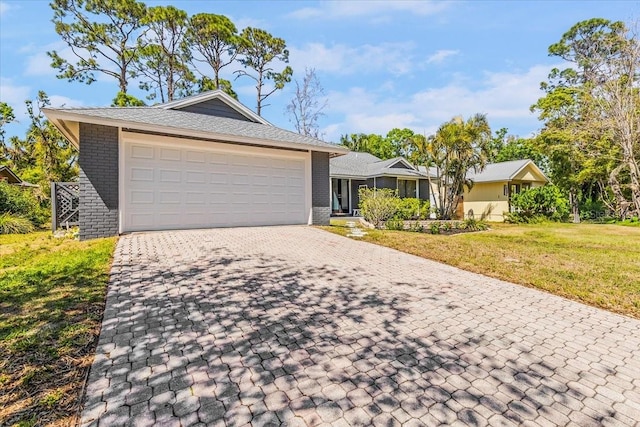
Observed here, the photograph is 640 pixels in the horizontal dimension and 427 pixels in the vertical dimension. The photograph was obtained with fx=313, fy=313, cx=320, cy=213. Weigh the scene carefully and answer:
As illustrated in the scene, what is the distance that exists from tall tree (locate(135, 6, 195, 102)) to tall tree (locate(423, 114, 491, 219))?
63.0 ft

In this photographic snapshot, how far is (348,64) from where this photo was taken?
17.6 meters

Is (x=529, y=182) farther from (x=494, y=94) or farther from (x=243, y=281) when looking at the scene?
(x=243, y=281)

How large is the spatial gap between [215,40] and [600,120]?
25.4 metres

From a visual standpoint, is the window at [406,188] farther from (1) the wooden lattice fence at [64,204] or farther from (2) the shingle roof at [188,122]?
(1) the wooden lattice fence at [64,204]

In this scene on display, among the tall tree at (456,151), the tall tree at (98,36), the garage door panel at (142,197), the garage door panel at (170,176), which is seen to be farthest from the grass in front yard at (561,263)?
the tall tree at (98,36)

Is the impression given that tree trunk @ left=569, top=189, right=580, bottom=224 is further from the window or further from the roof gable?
the roof gable

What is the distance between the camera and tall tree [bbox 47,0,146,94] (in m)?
20.4

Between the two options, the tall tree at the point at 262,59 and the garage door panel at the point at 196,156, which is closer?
the garage door panel at the point at 196,156

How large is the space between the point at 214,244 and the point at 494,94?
18.6 m

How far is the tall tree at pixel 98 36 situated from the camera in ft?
66.8

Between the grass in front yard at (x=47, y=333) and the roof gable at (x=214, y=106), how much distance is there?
7.78 m

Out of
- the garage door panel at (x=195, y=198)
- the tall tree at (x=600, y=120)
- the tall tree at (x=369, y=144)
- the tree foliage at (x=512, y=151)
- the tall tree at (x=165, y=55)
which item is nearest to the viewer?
the garage door panel at (x=195, y=198)

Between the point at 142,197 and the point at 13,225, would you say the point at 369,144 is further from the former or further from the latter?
the point at 13,225

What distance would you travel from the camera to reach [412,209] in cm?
1644
